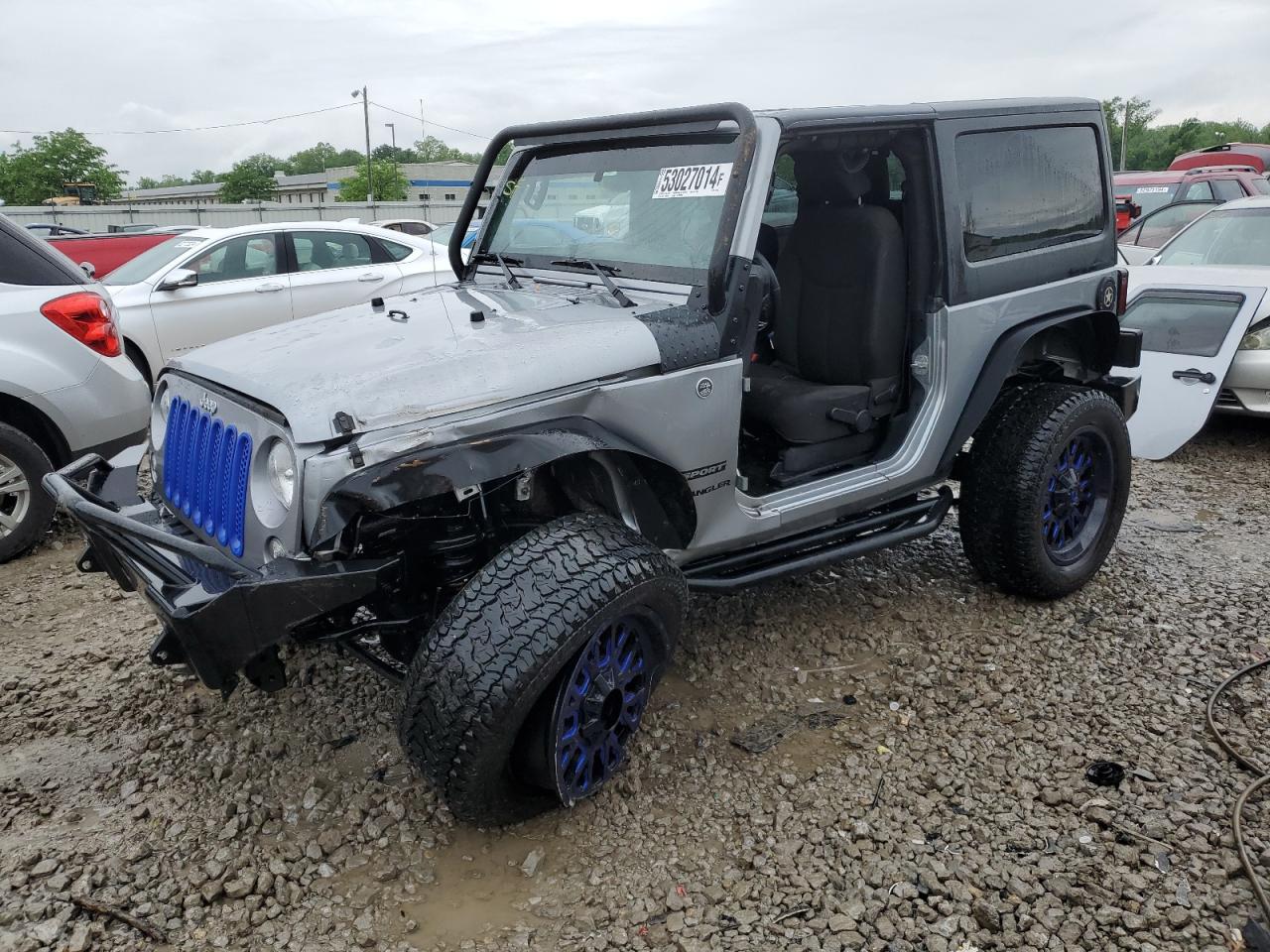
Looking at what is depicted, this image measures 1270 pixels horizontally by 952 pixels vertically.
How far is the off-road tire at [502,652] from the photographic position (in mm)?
2408

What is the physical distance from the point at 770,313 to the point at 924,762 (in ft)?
5.35

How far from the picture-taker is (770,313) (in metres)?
3.54

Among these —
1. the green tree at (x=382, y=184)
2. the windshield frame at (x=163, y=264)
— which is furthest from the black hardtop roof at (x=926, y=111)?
the green tree at (x=382, y=184)

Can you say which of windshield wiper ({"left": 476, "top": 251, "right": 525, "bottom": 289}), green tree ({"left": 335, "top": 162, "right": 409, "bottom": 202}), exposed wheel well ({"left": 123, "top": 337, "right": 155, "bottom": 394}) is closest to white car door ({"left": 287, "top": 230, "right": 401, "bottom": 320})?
exposed wheel well ({"left": 123, "top": 337, "right": 155, "bottom": 394})

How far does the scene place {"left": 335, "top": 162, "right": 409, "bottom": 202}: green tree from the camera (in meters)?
51.6

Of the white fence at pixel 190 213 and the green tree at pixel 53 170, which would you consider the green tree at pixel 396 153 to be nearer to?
the green tree at pixel 53 170

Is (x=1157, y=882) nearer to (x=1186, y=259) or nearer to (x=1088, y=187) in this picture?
(x=1088, y=187)

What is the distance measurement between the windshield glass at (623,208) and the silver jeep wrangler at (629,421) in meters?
0.01

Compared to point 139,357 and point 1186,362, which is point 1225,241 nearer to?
point 1186,362

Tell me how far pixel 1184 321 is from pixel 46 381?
269 inches

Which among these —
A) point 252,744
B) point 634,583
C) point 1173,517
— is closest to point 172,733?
point 252,744

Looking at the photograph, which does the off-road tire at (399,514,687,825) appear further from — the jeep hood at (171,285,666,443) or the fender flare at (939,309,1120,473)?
the fender flare at (939,309,1120,473)

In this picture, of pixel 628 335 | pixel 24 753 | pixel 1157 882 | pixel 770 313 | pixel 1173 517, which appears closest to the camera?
pixel 1157 882

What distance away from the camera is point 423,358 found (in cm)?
269
